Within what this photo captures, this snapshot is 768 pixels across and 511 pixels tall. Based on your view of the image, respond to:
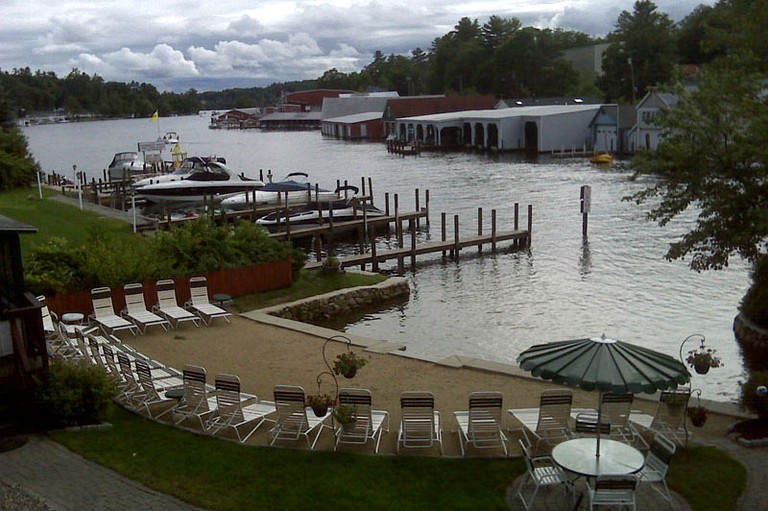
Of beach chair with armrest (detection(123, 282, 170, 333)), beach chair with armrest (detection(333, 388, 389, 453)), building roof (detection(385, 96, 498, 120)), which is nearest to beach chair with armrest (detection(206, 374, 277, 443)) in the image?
beach chair with armrest (detection(333, 388, 389, 453))

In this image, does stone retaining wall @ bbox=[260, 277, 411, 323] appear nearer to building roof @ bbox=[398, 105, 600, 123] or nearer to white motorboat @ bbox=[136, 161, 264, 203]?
white motorboat @ bbox=[136, 161, 264, 203]

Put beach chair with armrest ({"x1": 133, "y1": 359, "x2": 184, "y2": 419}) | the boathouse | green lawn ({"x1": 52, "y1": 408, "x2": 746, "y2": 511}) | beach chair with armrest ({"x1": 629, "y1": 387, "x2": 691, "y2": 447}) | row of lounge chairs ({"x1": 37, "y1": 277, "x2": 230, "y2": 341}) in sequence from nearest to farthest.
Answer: green lawn ({"x1": 52, "y1": 408, "x2": 746, "y2": 511}) < beach chair with armrest ({"x1": 629, "y1": 387, "x2": 691, "y2": 447}) < beach chair with armrest ({"x1": 133, "y1": 359, "x2": 184, "y2": 419}) < row of lounge chairs ({"x1": 37, "y1": 277, "x2": 230, "y2": 341}) < the boathouse

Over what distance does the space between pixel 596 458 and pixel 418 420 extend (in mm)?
2602

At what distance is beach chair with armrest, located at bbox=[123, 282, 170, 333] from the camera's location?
57.9 feet

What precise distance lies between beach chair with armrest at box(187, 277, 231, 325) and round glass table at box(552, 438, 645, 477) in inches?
440

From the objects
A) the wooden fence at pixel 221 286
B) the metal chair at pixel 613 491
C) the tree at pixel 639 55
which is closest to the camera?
the metal chair at pixel 613 491

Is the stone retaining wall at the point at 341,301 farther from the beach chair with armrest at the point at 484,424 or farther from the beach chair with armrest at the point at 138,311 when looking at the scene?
the beach chair with armrest at the point at 484,424

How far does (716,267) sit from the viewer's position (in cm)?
1786

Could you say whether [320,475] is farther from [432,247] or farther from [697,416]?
[432,247]

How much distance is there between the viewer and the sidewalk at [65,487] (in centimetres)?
861

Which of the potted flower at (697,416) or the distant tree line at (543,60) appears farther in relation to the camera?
the distant tree line at (543,60)

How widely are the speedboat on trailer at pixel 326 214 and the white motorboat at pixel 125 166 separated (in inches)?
852

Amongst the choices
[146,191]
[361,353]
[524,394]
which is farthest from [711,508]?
[146,191]

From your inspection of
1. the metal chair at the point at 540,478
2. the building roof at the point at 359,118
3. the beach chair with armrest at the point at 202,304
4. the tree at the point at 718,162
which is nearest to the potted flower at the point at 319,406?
the metal chair at the point at 540,478
